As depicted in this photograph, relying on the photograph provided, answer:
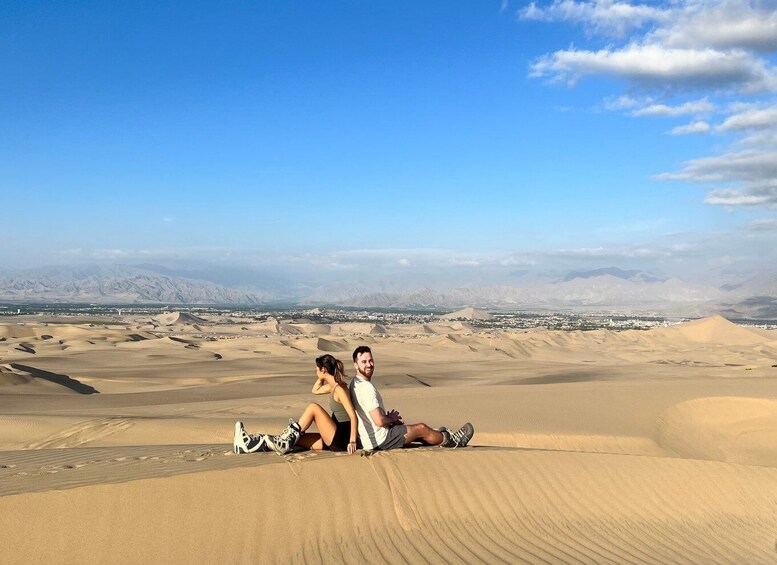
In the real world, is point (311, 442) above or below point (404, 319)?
above

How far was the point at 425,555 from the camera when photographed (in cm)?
514

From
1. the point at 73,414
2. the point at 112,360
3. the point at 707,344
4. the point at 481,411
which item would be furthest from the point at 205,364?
the point at 707,344

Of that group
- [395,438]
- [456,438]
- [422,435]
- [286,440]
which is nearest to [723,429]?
[456,438]

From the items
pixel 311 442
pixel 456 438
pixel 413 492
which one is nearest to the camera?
pixel 413 492

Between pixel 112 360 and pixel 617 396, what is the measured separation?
24.5 m

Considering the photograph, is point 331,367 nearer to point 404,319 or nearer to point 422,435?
point 422,435

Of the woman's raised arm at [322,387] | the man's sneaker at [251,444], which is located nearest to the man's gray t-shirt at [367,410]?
the woman's raised arm at [322,387]

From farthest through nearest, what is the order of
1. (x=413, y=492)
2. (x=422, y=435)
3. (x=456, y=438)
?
1. (x=456, y=438)
2. (x=422, y=435)
3. (x=413, y=492)

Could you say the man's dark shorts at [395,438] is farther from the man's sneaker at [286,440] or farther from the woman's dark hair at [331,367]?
the man's sneaker at [286,440]

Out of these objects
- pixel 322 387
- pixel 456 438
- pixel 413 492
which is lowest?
pixel 413 492

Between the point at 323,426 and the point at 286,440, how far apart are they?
0.41 m

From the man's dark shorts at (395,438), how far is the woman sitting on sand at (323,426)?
0.38 meters

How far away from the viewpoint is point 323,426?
679 cm

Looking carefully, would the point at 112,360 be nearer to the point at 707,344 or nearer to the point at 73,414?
the point at 73,414
